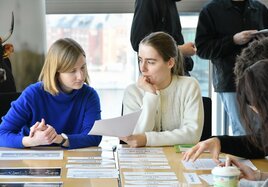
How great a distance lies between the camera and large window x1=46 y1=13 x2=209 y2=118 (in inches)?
174

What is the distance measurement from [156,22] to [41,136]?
1.29m

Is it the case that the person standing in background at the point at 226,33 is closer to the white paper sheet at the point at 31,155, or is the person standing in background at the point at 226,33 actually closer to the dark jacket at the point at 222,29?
the dark jacket at the point at 222,29

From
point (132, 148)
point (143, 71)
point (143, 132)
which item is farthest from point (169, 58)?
point (132, 148)

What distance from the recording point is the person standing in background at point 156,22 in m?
3.27

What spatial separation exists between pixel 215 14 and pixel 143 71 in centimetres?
101

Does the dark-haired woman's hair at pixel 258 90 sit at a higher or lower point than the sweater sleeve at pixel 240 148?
higher

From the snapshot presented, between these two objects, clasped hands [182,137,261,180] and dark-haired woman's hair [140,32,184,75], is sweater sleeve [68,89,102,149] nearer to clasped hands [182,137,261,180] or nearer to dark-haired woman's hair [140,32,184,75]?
dark-haired woman's hair [140,32,184,75]

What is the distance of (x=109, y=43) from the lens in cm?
458

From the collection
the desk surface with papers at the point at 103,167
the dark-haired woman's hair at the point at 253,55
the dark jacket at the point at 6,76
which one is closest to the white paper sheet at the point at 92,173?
the desk surface with papers at the point at 103,167

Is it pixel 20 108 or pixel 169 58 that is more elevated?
pixel 169 58

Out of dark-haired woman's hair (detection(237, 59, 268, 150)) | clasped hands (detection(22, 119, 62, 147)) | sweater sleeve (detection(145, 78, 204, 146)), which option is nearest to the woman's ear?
sweater sleeve (detection(145, 78, 204, 146))

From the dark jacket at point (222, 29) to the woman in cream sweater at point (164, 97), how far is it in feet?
2.28

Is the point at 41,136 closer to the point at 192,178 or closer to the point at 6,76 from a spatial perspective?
the point at 192,178

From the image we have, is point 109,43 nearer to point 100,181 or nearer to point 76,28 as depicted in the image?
point 76,28
